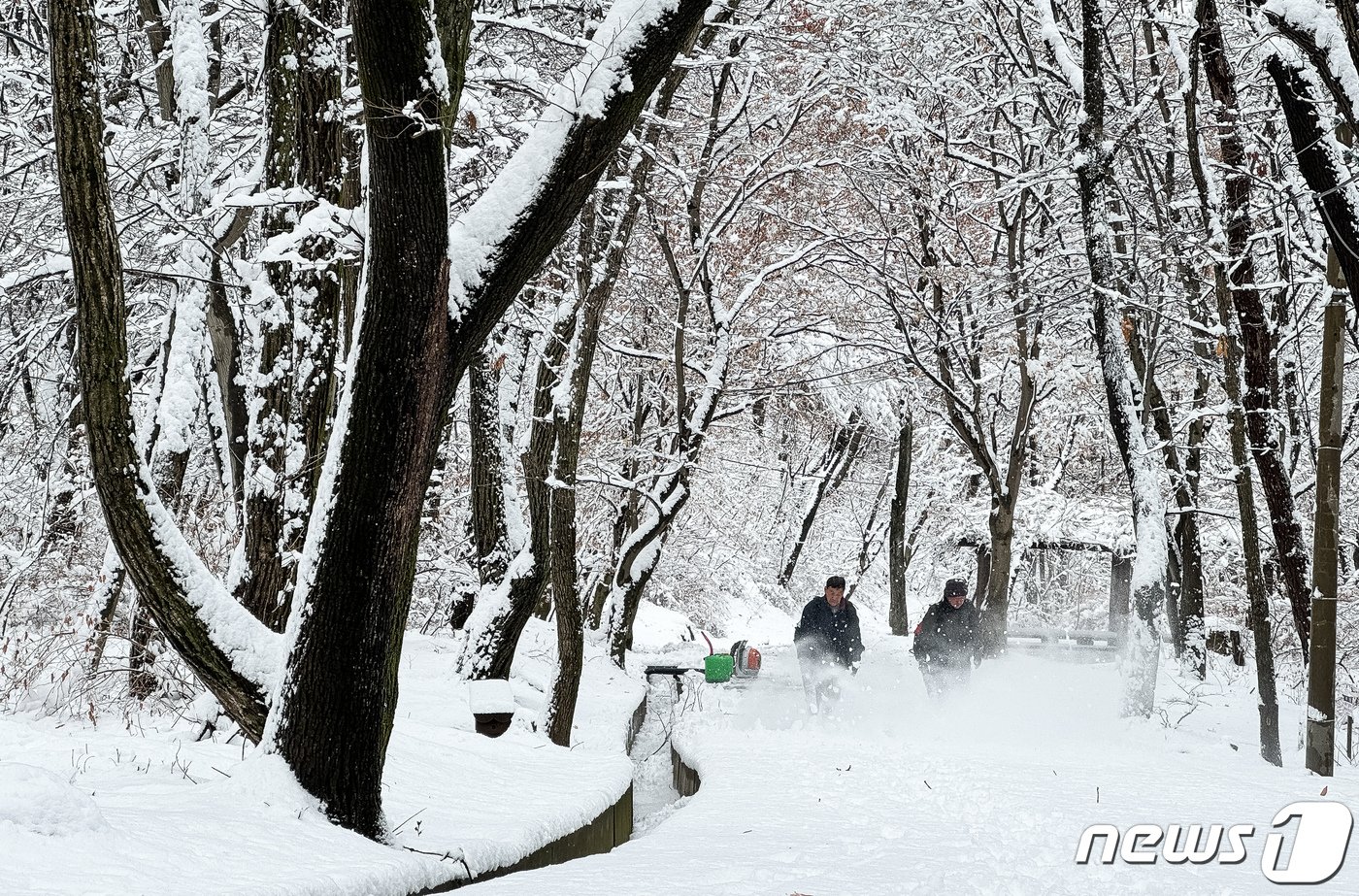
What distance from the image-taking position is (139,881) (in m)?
3.33

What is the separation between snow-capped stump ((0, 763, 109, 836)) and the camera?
348cm

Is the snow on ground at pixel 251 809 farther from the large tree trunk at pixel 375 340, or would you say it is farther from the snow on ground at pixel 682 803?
the large tree trunk at pixel 375 340

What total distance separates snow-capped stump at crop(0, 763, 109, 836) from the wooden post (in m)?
7.64

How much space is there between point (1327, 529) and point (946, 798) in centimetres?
348

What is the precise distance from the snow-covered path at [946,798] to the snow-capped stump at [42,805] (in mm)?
1480

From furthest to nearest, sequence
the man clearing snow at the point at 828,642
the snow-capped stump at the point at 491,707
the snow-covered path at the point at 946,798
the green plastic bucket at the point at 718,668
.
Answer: the green plastic bucket at the point at 718,668 → the man clearing snow at the point at 828,642 → the snow-capped stump at the point at 491,707 → the snow-covered path at the point at 946,798

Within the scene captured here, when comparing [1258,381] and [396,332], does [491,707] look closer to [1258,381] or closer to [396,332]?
[396,332]

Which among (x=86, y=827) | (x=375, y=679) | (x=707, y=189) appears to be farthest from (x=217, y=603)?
(x=707, y=189)

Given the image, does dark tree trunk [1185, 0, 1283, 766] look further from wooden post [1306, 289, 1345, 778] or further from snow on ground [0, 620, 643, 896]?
snow on ground [0, 620, 643, 896]

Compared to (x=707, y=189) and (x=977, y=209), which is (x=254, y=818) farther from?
(x=977, y=209)

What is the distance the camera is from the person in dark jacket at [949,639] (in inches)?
468

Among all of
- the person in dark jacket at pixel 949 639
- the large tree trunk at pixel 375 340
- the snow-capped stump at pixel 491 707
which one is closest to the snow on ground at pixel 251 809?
the snow-capped stump at pixel 491 707

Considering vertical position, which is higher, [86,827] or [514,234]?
[514,234]

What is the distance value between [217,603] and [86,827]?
3.81 ft
